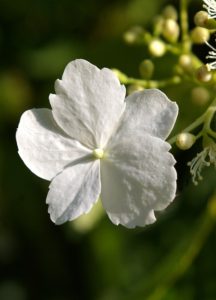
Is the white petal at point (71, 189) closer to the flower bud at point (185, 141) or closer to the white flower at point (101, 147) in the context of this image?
the white flower at point (101, 147)

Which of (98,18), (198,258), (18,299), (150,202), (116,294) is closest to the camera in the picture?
(150,202)

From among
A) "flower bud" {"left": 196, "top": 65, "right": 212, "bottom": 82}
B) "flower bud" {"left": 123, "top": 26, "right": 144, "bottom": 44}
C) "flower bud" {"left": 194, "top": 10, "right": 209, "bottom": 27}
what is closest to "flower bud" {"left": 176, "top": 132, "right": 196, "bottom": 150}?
"flower bud" {"left": 196, "top": 65, "right": 212, "bottom": 82}

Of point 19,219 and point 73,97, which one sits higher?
point 73,97

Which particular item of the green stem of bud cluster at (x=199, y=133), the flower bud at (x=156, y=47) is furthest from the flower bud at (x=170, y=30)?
the green stem of bud cluster at (x=199, y=133)

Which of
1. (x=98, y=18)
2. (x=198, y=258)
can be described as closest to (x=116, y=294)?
(x=198, y=258)

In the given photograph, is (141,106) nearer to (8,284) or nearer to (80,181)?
(80,181)

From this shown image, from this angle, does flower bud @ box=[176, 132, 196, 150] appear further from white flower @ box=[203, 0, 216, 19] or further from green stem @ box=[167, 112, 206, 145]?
white flower @ box=[203, 0, 216, 19]

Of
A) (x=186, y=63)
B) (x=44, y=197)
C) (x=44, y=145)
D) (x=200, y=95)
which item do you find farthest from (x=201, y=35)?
(x=44, y=197)
